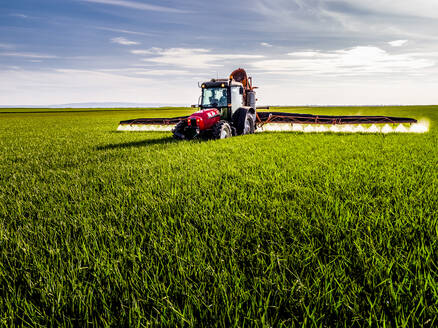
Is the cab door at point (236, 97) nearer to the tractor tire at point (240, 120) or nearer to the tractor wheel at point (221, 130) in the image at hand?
the tractor tire at point (240, 120)

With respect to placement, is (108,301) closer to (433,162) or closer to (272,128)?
A: (433,162)

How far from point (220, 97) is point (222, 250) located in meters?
9.30

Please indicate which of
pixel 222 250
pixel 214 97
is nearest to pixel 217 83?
pixel 214 97

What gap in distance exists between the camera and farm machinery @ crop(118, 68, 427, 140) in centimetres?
999

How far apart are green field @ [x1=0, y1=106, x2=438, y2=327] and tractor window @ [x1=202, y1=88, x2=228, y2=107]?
663 cm

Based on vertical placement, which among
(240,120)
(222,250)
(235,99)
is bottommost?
(222,250)

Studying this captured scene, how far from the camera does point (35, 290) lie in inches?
67.2

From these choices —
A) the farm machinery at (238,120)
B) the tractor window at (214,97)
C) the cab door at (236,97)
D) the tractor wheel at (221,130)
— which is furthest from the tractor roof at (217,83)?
the tractor wheel at (221,130)

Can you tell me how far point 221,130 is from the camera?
9883 millimetres

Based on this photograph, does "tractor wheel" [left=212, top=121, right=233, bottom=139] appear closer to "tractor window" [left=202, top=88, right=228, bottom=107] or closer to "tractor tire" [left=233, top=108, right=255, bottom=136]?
"tractor tire" [left=233, top=108, right=255, bottom=136]

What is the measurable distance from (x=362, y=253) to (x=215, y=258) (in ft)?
3.62

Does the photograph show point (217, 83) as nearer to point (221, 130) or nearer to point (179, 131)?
point (221, 130)

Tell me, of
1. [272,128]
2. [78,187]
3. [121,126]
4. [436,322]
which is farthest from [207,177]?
[121,126]

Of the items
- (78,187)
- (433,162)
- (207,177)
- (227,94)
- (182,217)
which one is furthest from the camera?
(227,94)
